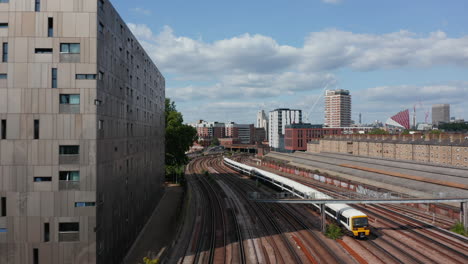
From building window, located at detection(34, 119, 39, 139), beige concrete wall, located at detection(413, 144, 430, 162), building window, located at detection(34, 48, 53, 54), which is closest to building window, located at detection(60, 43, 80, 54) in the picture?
building window, located at detection(34, 48, 53, 54)

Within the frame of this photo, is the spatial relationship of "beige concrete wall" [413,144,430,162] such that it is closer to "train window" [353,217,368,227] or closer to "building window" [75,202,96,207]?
"train window" [353,217,368,227]

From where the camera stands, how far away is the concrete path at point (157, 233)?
108 feet

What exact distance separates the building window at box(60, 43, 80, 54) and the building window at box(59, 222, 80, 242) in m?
12.8

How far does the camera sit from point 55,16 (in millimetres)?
23203

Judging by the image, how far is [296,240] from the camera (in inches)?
1379

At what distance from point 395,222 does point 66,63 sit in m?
41.1

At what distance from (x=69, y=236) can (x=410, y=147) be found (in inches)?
3524

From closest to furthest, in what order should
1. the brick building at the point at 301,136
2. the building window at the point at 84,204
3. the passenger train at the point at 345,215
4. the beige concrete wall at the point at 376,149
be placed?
the building window at the point at 84,204
the passenger train at the point at 345,215
the beige concrete wall at the point at 376,149
the brick building at the point at 301,136

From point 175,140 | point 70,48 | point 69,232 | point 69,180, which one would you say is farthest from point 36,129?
point 175,140

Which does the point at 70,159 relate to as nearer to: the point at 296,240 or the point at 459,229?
the point at 296,240

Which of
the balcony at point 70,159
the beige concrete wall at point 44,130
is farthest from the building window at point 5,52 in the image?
the balcony at point 70,159

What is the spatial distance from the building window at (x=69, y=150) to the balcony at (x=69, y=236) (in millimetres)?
5939

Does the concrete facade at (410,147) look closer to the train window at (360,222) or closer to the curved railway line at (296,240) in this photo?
the curved railway line at (296,240)

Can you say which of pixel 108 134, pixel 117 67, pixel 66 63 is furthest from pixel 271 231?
pixel 66 63
